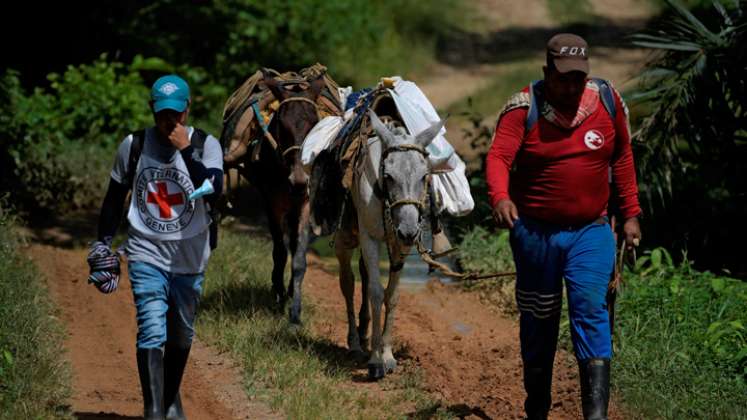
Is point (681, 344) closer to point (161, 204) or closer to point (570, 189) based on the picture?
point (570, 189)

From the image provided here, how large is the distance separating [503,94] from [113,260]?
17926 millimetres

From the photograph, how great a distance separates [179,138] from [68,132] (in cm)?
1118

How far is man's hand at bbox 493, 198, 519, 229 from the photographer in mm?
6609

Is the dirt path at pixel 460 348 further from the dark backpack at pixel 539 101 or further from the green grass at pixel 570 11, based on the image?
the green grass at pixel 570 11

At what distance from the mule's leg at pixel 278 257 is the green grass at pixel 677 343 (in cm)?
218

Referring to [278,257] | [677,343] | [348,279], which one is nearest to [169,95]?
[348,279]

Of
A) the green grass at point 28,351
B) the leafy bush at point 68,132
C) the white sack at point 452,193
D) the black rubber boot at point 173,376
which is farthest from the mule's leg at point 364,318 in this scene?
the leafy bush at point 68,132

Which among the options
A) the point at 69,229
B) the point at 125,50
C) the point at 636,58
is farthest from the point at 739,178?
the point at 636,58

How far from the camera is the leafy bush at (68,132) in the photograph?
15.4 metres

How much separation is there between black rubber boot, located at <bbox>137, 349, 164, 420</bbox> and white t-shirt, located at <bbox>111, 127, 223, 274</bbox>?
0.50 m

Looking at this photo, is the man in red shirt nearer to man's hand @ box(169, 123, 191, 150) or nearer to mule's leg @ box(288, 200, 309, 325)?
man's hand @ box(169, 123, 191, 150)

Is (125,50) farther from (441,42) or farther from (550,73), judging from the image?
(550,73)

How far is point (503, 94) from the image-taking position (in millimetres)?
23969

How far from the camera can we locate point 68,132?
17219 mm
